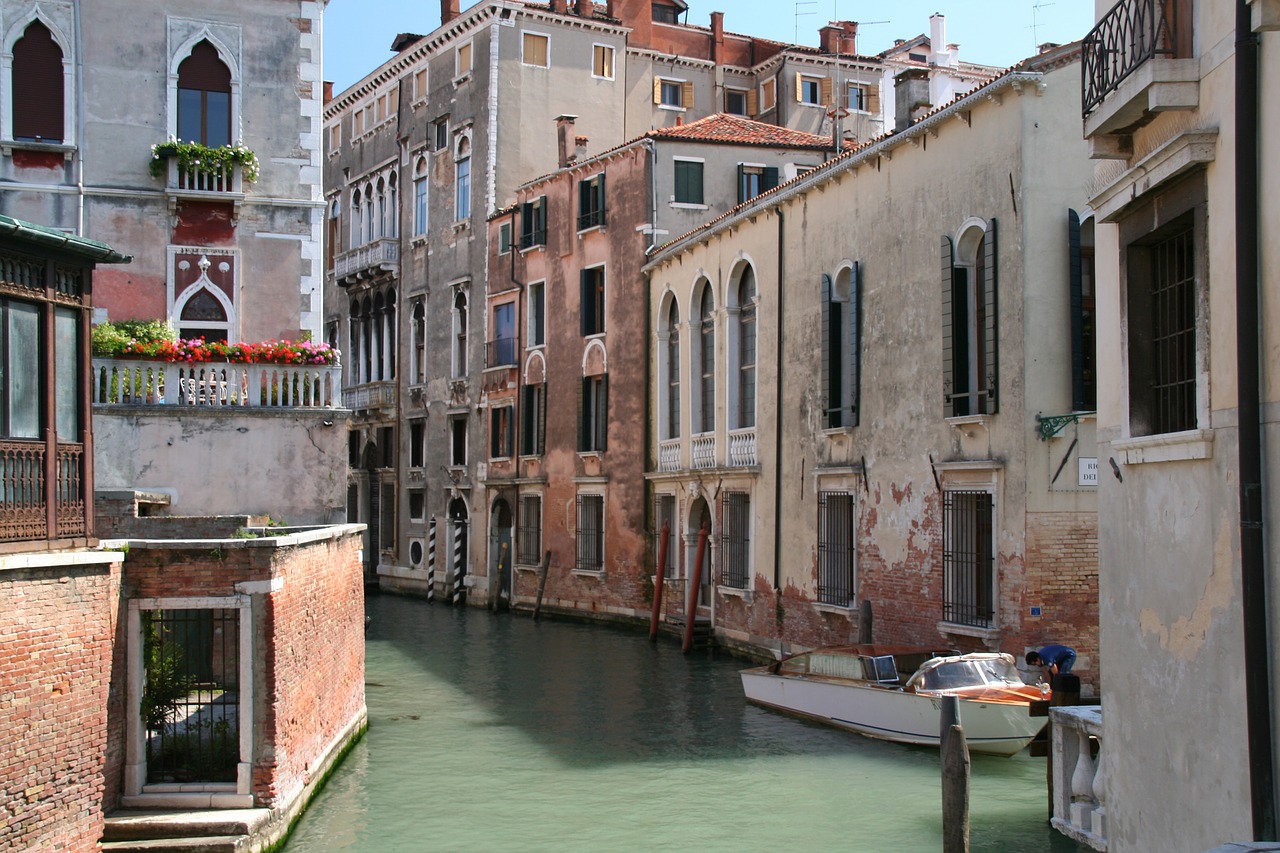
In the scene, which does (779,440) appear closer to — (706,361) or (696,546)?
(706,361)

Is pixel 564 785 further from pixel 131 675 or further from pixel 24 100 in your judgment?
pixel 24 100

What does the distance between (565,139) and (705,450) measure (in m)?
9.72

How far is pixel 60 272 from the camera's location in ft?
29.0

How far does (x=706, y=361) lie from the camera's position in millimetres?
22984

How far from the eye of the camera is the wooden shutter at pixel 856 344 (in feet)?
56.5

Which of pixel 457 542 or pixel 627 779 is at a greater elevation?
Result: pixel 457 542

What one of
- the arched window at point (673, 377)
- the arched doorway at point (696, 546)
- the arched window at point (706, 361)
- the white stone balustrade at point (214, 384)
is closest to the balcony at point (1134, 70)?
the white stone balustrade at point (214, 384)

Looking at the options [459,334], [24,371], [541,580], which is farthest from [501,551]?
[24,371]

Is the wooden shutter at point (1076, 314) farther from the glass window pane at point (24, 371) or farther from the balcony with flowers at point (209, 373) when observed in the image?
the glass window pane at point (24, 371)

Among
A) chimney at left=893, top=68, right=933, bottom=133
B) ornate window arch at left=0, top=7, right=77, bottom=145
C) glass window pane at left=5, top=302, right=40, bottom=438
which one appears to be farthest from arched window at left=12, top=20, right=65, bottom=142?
chimney at left=893, top=68, right=933, bottom=133

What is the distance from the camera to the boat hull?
41.8 ft

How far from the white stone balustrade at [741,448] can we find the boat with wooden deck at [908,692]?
5371mm

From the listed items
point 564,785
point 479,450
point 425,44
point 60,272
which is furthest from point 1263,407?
point 425,44

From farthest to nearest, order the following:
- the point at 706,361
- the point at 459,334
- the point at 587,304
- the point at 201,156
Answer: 1. the point at 459,334
2. the point at 587,304
3. the point at 706,361
4. the point at 201,156
